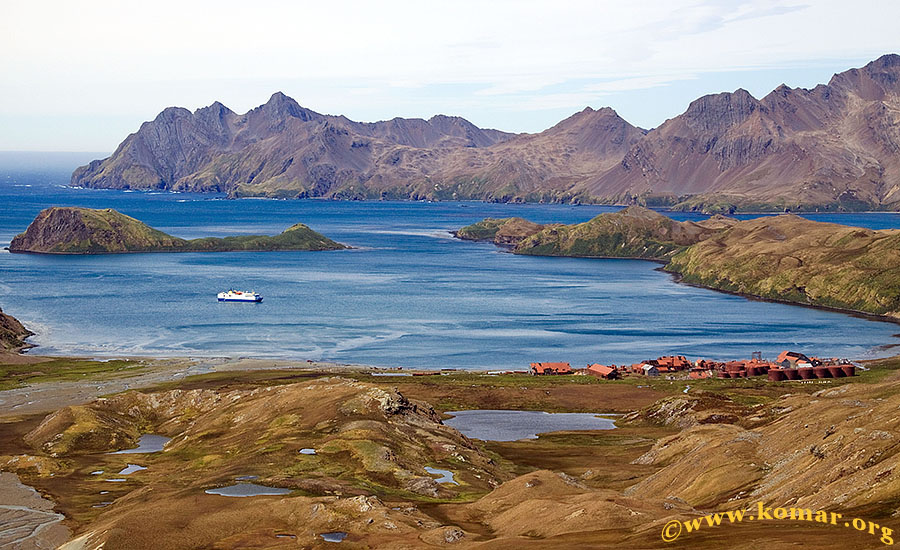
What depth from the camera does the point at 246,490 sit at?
87750 millimetres

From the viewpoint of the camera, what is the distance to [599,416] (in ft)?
492

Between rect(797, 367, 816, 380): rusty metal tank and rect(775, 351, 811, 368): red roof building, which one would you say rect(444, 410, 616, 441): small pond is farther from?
rect(775, 351, 811, 368): red roof building

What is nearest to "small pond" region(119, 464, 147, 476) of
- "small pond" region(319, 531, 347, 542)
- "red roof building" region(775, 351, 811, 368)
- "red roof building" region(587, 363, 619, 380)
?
"small pond" region(319, 531, 347, 542)

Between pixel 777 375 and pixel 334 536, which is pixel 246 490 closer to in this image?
pixel 334 536

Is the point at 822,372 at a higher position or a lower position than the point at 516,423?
lower

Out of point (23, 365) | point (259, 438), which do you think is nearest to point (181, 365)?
point (23, 365)

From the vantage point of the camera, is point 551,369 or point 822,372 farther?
point 551,369

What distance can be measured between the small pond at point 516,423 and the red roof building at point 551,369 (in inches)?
1402

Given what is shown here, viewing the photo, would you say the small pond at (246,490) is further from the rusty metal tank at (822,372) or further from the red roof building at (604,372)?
the rusty metal tank at (822,372)

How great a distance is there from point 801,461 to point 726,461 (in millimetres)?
10208

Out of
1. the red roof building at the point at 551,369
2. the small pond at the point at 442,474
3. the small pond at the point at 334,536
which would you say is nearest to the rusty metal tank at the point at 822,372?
the red roof building at the point at 551,369

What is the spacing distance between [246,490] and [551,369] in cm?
10698
